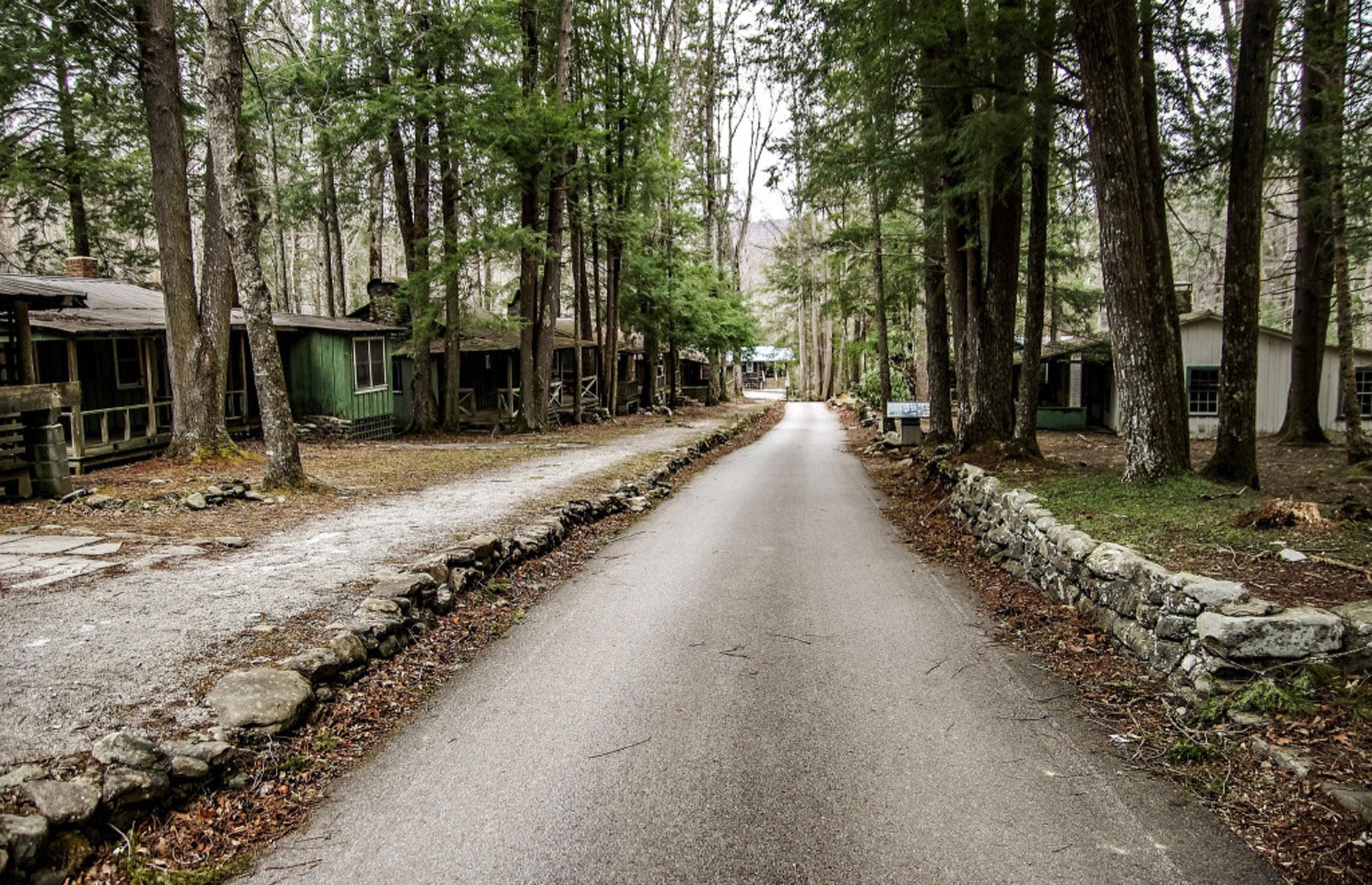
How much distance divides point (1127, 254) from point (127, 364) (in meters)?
19.5

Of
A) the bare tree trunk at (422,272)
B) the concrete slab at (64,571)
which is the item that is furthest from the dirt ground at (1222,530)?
the bare tree trunk at (422,272)

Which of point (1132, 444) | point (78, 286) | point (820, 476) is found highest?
point (78, 286)

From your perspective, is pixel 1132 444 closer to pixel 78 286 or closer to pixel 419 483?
pixel 419 483

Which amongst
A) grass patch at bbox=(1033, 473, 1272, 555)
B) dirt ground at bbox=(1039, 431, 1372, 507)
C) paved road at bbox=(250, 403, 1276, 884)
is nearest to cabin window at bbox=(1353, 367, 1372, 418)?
dirt ground at bbox=(1039, 431, 1372, 507)

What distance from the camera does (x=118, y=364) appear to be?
16844mm

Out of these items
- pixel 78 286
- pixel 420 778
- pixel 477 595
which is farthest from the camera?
pixel 78 286

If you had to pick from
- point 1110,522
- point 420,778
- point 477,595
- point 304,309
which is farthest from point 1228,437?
point 304,309

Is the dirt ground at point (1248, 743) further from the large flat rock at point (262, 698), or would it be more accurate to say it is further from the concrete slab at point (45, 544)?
the concrete slab at point (45, 544)

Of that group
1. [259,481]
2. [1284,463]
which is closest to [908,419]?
[1284,463]

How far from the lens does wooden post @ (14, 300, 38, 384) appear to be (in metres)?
10.8

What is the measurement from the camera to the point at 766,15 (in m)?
13.3

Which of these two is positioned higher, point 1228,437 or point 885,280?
point 885,280

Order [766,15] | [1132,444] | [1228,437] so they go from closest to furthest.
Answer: [1132,444] → [1228,437] → [766,15]

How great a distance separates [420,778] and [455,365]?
19.5 meters
